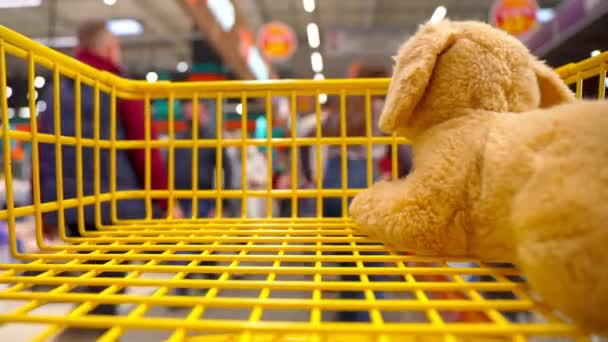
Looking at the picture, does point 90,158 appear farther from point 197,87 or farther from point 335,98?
point 335,98

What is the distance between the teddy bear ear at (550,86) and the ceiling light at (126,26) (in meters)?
7.34

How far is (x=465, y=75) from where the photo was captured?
1.93 feet

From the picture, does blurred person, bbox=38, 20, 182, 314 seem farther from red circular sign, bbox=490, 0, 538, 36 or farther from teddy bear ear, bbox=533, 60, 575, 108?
red circular sign, bbox=490, 0, 538, 36

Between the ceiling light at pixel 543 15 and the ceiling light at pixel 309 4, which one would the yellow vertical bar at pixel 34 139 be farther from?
the ceiling light at pixel 309 4

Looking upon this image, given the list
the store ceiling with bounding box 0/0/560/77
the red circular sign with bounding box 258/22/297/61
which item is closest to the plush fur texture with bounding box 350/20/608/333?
the red circular sign with bounding box 258/22/297/61

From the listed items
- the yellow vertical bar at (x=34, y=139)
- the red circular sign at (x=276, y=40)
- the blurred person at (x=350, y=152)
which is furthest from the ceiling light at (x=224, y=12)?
the yellow vertical bar at (x=34, y=139)

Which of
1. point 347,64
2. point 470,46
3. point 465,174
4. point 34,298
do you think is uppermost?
point 347,64

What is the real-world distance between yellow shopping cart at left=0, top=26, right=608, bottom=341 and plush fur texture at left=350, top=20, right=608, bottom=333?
3 centimetres

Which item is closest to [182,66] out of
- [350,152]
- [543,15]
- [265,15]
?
[265,15]

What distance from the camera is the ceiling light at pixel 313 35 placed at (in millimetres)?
7758

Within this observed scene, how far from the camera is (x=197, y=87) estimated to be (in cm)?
87

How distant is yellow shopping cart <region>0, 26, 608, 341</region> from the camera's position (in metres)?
0.34

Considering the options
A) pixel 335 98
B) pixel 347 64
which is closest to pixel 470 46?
pixel 335 98

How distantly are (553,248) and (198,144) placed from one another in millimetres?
692
